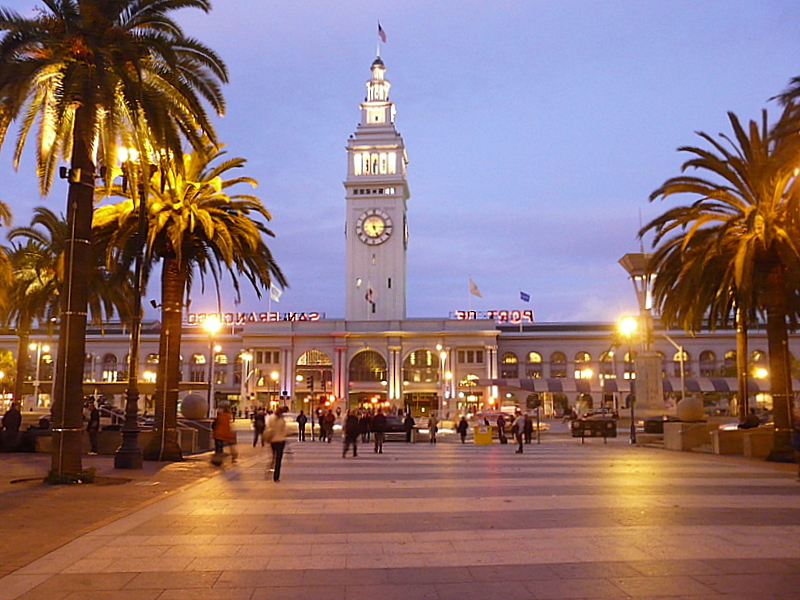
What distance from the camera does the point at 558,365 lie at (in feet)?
328

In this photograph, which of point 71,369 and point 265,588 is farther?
point 71,369

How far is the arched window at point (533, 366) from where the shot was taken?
329ft

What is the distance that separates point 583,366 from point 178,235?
83.1 metres

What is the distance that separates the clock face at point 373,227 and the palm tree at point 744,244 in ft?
250

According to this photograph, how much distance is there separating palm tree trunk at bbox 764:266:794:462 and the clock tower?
76.3 metres

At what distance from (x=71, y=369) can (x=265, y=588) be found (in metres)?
11.2

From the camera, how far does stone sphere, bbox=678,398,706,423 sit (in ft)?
101

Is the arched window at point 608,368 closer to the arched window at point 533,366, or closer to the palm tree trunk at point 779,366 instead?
the arched window at point 533,366

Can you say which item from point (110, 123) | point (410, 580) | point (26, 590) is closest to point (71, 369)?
point (110, 123)

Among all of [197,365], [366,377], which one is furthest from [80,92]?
[197,365]

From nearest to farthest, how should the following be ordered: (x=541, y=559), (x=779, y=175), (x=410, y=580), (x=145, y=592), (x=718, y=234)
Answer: (x=145, y=592) < (x=410, y=580) < (x=541, y=559) < (x=779, y=175) < (x=718, y=234)

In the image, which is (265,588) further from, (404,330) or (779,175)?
(404,330)

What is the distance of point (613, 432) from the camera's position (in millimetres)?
39719

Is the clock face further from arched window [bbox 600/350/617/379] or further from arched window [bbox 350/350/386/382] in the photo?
arched window [bbox 600/350/617/379]
